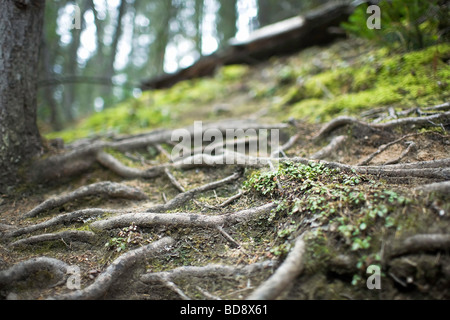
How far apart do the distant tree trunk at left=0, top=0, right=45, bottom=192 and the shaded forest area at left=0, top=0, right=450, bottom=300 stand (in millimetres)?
277

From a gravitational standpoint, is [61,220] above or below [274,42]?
below

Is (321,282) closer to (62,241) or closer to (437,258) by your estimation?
(437,258)

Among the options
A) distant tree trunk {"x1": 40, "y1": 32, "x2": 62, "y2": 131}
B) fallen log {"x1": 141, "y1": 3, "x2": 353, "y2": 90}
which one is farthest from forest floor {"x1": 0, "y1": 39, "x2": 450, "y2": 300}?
distant tree trunk {"x1": 40, "y1": 32, "x2": 62, "y2": 131}

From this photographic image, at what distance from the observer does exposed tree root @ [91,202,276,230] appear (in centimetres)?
→ 348

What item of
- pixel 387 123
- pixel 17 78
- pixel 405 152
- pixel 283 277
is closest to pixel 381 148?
pixel 405 152

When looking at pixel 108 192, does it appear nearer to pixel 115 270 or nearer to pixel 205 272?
pixel 115 270

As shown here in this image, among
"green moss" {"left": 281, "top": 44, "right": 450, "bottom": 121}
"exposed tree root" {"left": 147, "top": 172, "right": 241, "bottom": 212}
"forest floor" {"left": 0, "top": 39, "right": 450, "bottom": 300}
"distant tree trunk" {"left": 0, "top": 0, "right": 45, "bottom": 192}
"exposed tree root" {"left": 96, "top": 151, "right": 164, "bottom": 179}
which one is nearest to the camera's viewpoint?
"forest floor" {"left": 0, "top": 39, "right": 450, "bottom": 300}

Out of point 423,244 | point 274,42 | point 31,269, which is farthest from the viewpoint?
point 274,42

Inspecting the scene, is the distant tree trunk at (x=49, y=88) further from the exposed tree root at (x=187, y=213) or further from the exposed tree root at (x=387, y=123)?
the exposed tree root at (x=387, y=123)

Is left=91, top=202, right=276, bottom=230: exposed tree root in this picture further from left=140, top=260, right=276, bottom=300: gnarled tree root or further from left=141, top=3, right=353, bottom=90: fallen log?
left=141, top=3, right=353, bottom=90: fallen log

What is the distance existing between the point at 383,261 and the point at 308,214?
0.81 meters

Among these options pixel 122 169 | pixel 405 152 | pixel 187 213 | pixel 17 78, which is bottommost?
pixel 187 213

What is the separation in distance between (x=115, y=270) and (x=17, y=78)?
3521mm

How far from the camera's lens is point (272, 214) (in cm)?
340
